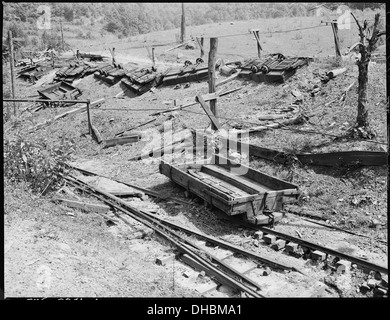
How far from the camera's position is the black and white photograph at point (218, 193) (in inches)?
313

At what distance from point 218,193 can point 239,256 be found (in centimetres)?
166

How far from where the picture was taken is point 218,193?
10.4 m

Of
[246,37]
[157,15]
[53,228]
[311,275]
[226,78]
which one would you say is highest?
[157,15]

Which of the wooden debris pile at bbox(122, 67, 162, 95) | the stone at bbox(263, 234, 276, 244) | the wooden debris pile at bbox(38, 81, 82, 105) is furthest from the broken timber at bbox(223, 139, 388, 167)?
the wooden debris pile at bbox(38, 81, 82, 105)

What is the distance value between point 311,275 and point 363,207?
2.95 meters

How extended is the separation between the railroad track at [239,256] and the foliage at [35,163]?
2.05m

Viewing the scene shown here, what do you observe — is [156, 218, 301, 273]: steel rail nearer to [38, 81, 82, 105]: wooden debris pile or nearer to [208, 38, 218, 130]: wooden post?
[208, 38, 218, 130]: wooden post

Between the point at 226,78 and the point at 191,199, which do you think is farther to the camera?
the point at 226,78

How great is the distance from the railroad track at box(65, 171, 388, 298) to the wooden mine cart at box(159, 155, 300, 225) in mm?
477

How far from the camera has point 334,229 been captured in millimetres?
10250

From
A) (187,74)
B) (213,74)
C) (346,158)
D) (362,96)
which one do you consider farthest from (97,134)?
(362,96)

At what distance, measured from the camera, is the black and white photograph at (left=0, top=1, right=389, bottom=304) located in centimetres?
794
